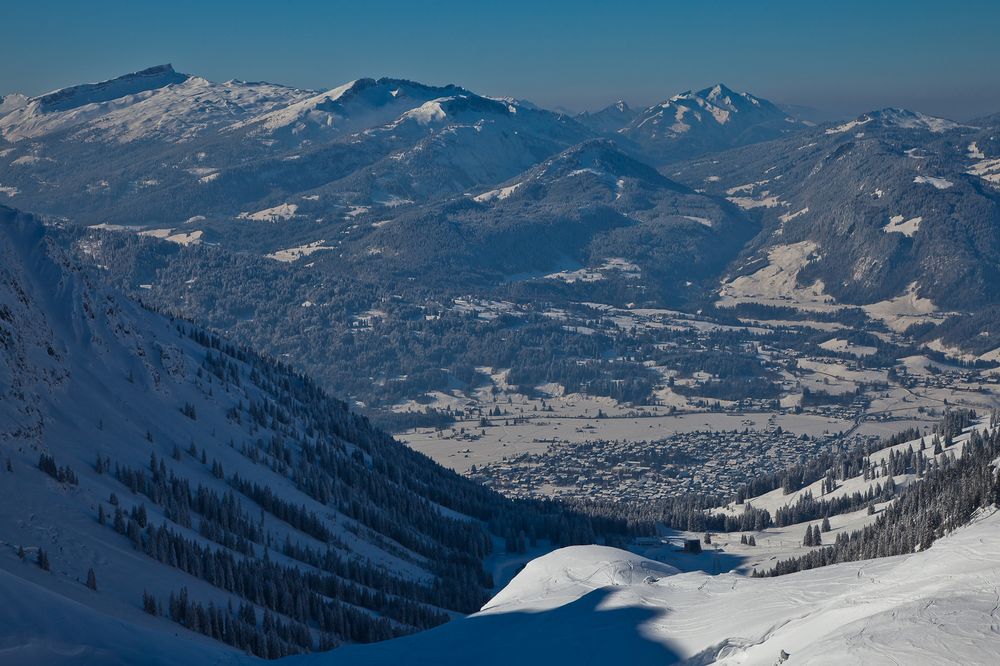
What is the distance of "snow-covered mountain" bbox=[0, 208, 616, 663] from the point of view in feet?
308

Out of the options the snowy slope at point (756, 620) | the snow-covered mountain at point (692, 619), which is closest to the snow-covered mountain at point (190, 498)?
the snow-covered mountain at point (692, 619)

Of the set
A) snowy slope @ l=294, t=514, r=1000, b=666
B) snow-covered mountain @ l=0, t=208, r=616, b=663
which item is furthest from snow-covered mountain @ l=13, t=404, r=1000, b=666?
snow-covered mountain @ l=0, t=208, r=616, b=663

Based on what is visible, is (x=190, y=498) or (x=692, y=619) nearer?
(x=692, y=619)

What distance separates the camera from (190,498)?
396ft

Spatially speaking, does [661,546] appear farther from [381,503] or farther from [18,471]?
[18,471]

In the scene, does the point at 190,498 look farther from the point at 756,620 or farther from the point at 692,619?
the point at 756,620

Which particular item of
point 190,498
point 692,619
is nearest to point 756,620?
point 692,619

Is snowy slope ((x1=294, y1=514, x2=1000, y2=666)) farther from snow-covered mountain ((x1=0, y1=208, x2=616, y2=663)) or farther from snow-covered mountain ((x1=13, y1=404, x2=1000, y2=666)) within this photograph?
snow-covered mountain ((x1=0, y1=208, x2=616, y2=663))

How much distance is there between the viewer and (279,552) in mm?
122000

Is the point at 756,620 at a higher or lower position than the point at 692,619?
higher

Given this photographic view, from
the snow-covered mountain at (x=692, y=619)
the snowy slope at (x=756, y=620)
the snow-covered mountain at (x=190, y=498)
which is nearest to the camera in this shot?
the snowy slope at (x=756, y=620)

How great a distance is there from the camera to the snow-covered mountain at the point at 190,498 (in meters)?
93.9

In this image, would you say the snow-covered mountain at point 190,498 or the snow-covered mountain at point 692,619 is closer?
the snow-covered mountain at point 692,619

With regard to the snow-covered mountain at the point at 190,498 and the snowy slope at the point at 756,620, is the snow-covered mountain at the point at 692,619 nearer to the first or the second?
the snowy slope at the point at 756,620
